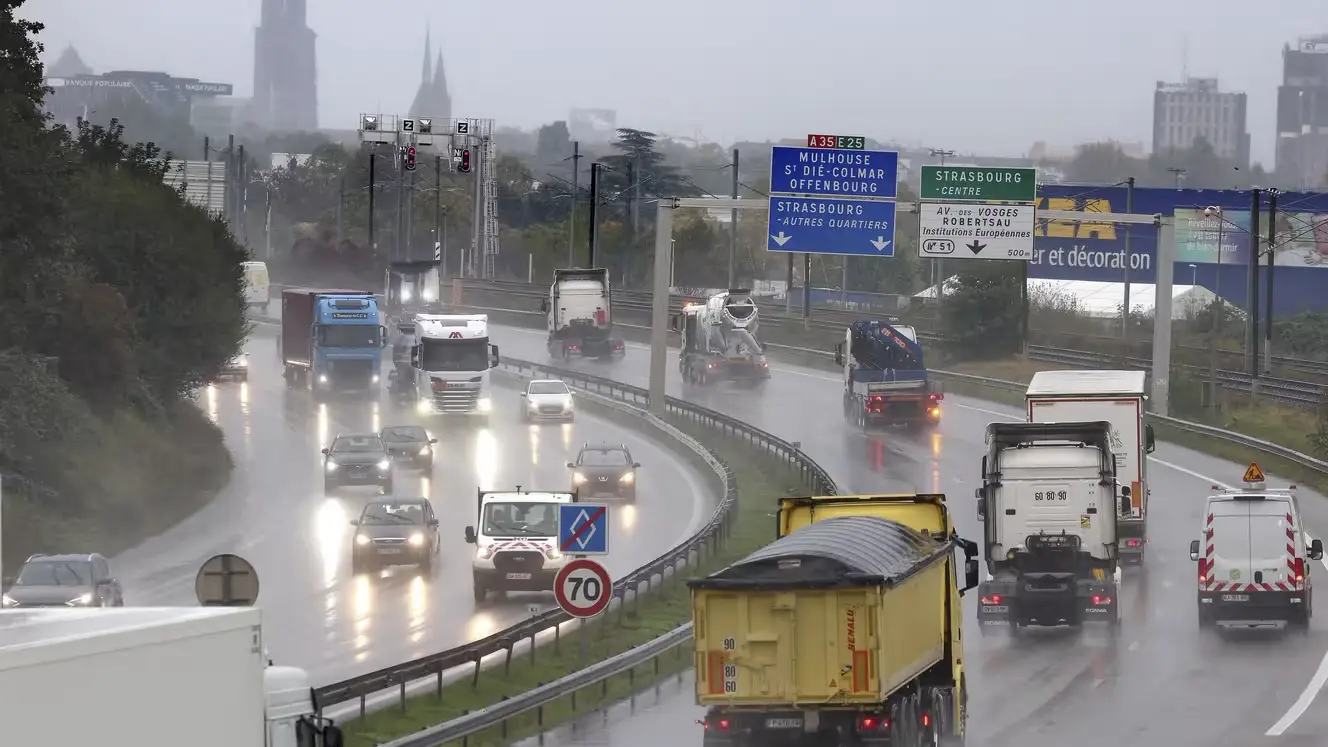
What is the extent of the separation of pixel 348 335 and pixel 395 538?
101 feet

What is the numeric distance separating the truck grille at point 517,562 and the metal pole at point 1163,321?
86.6 feet

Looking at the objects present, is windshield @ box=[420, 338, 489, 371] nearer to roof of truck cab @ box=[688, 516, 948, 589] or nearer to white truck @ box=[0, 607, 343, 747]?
roof of truck cab @ box=[688, 516, 948, 589]

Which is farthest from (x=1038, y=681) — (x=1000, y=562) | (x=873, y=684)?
(x=873, y=684)

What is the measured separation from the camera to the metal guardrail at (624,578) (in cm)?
2112

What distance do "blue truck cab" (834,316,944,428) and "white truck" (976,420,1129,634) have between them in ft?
89.8

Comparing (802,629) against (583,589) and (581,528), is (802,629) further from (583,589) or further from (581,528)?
(581,528)

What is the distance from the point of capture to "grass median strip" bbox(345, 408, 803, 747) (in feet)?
71.5

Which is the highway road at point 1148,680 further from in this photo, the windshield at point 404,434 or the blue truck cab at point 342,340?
the blue truck cab at point 342,340

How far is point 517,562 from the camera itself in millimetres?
33156

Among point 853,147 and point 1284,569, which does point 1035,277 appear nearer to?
point 853,147

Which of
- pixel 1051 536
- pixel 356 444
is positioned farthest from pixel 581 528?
pixel 356 444

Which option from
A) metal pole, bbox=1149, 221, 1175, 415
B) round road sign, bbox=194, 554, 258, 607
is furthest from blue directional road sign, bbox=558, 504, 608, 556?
metal pole, bbox=1149, 221, 1175, 415

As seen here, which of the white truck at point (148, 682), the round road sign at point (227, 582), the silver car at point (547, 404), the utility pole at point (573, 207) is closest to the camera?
the white truck at point (148, 682)

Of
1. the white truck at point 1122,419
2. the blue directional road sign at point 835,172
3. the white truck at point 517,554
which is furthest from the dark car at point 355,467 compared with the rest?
the white truck at point 1122,419
